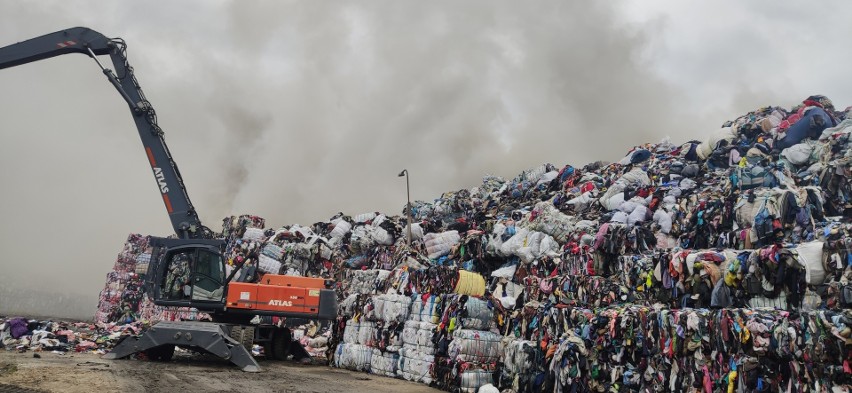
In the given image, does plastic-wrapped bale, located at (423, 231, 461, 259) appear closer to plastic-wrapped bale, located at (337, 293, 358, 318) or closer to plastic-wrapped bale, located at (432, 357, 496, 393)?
plastic-wrapped bale, located at (337, 293, 358, 318)

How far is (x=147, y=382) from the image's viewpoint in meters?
7.54

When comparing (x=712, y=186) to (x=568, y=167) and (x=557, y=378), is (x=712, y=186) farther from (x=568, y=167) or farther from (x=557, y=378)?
(x=557, y=378)

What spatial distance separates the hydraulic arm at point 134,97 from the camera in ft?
37.7

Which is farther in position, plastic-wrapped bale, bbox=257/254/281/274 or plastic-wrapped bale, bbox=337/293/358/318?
plastic-wrapped bale, bbox=257/254/281/274

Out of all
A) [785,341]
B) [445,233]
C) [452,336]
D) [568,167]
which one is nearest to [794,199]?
[785,341]

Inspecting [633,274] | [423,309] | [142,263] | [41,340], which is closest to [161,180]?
[41,340]

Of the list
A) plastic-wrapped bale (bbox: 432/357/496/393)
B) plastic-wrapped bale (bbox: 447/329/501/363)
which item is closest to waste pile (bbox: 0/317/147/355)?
plastic-wrapped bale (bbox: 432/357/496/393)

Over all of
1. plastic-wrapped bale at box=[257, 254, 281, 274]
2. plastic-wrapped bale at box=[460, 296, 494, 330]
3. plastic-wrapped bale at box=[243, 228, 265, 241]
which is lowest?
plastic-wrapped bale at box=[460, 296, 494, 330]

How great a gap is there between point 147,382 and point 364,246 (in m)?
9.09

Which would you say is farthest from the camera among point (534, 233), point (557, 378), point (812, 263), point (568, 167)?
point (568, 167)

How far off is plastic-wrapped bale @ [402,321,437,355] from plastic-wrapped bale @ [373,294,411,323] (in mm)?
267

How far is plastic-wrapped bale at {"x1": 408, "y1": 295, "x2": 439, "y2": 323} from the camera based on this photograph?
948 centimetres

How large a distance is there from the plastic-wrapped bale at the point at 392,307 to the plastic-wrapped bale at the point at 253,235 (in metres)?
9.09

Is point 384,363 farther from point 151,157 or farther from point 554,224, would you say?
point 151,157
